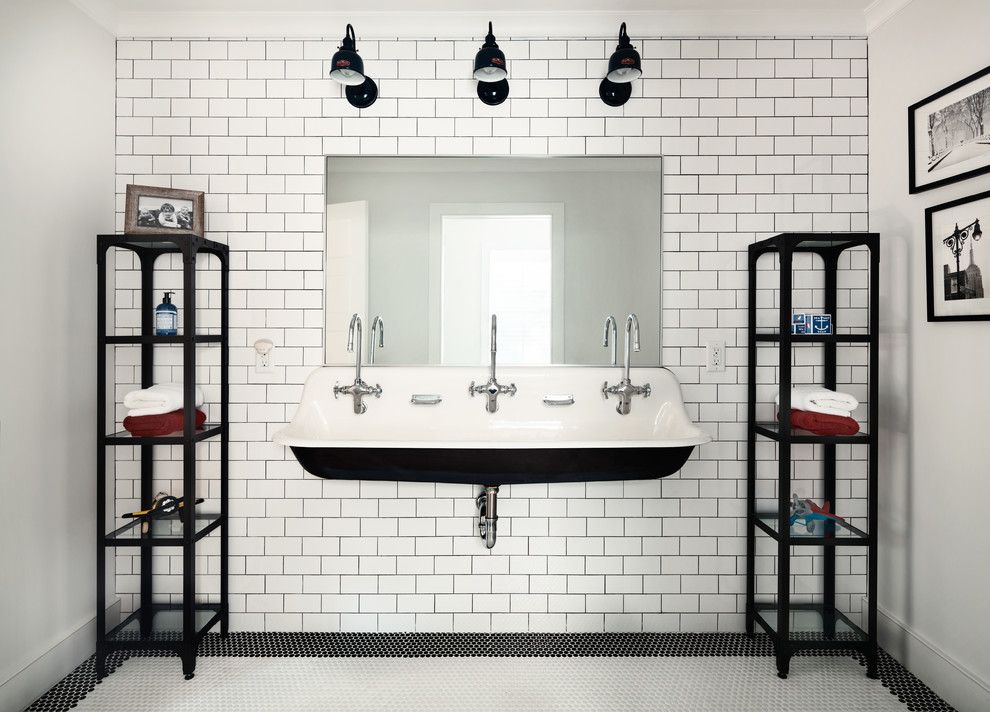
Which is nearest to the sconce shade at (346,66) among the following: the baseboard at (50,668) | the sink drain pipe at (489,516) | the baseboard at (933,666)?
the sink drain pipe at (489,516)

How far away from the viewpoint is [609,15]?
7.54 feet

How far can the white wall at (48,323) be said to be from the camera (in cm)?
184

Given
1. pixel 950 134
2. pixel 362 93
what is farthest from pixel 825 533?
pixel 362 93

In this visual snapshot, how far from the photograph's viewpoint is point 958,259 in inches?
73.8

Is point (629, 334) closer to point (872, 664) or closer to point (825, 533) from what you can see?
point (825, 533)

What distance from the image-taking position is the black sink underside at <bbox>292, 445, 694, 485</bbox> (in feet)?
6.24

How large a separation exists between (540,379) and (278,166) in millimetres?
1416

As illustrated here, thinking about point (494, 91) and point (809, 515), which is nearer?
point (809, 515)

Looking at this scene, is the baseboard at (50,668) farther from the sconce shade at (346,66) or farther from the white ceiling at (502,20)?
the white ceiling at (502,20)

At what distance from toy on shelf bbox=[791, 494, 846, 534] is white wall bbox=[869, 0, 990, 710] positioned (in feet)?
1.01

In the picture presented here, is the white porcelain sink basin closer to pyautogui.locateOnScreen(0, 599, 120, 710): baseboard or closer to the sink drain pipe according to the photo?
the sink drain pipe

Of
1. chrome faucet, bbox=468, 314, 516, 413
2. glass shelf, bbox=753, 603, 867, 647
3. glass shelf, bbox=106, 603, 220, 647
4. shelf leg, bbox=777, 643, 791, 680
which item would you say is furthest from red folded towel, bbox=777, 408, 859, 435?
glass shelf, bbox=106, 603, 220, 647

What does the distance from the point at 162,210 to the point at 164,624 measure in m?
1.68

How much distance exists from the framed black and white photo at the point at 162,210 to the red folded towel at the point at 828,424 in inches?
96.0
